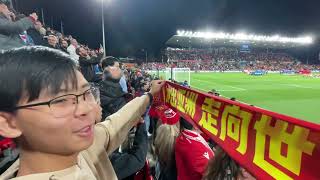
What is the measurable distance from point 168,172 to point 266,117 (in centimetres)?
200

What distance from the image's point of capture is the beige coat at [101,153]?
1.22 meters

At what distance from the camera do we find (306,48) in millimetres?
70625

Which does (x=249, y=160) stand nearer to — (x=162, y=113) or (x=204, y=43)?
(x=162, y=113)

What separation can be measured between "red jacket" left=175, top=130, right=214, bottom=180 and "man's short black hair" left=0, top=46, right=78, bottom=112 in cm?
171

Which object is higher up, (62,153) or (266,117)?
(266,117)

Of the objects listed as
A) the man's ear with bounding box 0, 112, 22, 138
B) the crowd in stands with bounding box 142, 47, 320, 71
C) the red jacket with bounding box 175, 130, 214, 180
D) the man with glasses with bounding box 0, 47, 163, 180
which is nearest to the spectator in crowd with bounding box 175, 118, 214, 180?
the red jacket with bounding box 175, 130, 214, 180

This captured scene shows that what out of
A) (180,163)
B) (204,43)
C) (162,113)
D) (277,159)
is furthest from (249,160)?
(204,43)

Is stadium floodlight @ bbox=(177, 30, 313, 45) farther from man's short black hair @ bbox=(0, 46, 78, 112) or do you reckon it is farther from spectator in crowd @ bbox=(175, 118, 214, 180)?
man's short black hair @ bbox=(0, 46, 78, 112)

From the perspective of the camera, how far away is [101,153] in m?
1.68

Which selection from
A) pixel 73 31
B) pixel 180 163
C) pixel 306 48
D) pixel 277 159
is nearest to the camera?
pixel 277 159

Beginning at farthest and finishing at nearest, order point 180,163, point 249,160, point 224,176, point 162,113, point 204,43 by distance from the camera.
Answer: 1. point 204,43
2. point 162,113
3. point 180,163
4. point 224,176
5. point 249,160

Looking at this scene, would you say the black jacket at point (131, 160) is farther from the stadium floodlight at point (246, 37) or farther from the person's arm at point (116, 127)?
the stadium floodlight at point (246, 37)

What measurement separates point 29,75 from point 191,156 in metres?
1.87

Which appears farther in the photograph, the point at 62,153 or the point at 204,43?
the point at 204,43
